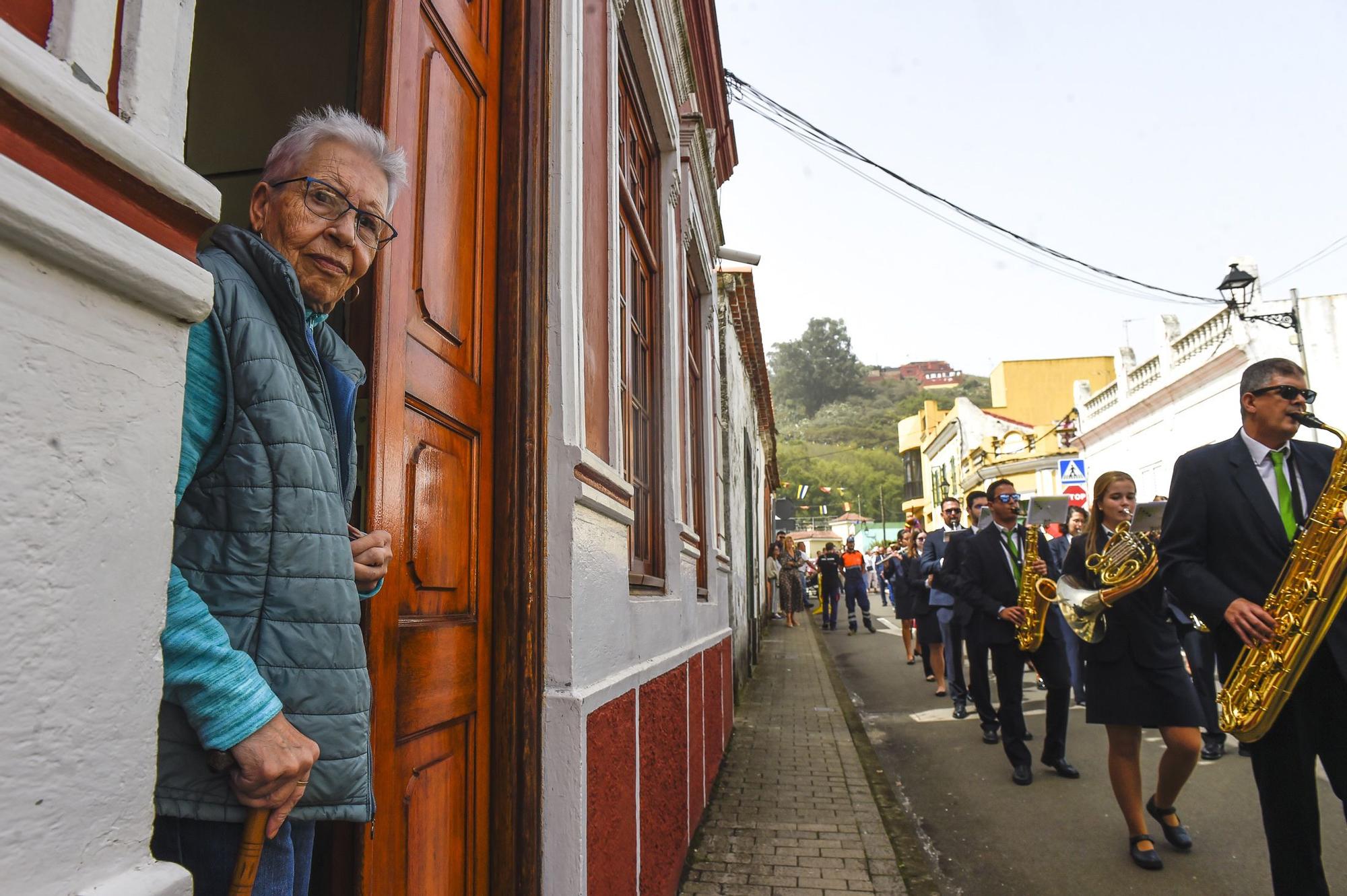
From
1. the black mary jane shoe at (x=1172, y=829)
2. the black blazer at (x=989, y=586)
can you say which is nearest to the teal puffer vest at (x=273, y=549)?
the black mary jane shoe at (x=1172, y=829)

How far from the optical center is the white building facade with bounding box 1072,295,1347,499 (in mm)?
15328

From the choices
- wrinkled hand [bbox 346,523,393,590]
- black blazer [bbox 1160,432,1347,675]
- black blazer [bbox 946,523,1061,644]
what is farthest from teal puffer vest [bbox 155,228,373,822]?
black blazer [bbox 946,523,1061,644]

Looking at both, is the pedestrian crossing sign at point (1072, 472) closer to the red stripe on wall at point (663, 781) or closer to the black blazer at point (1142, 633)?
the black blazer at point (1142, 633)

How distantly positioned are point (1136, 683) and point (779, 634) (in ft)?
48.2

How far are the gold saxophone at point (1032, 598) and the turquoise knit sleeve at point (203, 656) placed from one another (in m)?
5.32

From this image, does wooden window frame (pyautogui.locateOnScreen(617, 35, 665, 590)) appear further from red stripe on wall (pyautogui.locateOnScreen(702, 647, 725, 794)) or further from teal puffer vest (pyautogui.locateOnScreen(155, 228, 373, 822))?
teal puffer vest (pyautogui.locateOnScreen(155, 228, 373, 822))

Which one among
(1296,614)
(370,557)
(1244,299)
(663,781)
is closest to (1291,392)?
(1296,614)

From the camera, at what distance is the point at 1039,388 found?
4181 centimetres

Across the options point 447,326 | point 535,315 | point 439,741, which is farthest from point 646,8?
point 439,741

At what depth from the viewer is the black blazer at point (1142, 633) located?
441 centimetres

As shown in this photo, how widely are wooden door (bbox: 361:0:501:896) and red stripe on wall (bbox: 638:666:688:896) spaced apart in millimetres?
1029

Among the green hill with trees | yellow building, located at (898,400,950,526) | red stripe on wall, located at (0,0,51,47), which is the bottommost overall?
red stripe on wall, located at (0,0,51,47)

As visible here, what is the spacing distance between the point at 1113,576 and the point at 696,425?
3151mm

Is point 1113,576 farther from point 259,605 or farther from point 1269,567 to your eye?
point 259,605
